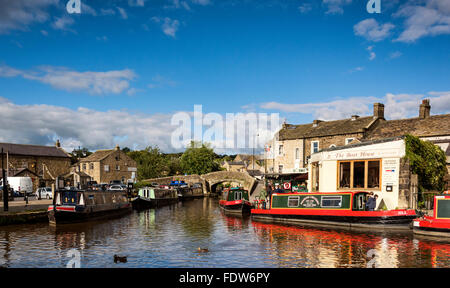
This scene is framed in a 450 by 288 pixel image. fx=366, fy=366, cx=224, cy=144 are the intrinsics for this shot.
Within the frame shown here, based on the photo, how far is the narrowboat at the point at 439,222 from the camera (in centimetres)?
1731

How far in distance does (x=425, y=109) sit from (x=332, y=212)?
822 inches

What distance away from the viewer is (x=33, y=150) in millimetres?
53719

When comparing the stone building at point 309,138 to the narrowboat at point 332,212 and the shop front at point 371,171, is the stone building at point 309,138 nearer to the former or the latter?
the shop front at point 371,171

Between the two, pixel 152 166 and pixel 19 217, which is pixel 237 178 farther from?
pixel 19 217

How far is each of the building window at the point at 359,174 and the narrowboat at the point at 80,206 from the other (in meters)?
17.1

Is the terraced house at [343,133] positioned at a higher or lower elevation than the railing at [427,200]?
higher

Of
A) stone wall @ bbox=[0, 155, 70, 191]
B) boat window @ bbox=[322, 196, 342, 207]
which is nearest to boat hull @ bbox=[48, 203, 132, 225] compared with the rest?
boat window @ bbox=[322, 196, 342, 207]

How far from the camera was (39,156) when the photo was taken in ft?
176

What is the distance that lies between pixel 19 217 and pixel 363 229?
20345 mm

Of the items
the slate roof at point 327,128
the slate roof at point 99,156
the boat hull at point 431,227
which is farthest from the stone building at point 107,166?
the boat hull at point 431,227

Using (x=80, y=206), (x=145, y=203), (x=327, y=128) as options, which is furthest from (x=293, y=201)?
(x=327, y=128)

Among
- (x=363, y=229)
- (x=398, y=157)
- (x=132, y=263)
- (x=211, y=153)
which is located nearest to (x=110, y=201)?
(x=132, y=263)

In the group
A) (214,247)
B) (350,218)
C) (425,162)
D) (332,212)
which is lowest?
(214,247)

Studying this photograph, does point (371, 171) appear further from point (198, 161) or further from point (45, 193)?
point (198, 161)
